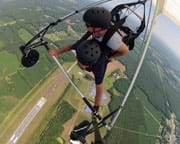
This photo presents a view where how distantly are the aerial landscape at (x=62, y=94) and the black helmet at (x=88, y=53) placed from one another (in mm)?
22623

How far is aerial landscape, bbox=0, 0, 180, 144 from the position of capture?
37094 millimetres

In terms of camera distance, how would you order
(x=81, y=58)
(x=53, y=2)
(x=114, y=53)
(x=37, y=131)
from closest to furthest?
(x=81, y=58) → (x=114, y=53) → (x=37, y=131) → (x=53, y=2)

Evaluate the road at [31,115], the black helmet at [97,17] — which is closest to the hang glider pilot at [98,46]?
the black helmet at [97,17]

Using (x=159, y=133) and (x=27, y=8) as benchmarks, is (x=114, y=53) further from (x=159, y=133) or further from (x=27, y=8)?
(x=27, y=8)

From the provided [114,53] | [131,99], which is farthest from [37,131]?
[114,53]

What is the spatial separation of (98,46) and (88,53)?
0.34 meters

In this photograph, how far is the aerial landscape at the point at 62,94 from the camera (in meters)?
37.1

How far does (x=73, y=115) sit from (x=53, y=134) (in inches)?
99.1

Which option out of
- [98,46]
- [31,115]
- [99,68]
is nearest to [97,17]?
[98,46]

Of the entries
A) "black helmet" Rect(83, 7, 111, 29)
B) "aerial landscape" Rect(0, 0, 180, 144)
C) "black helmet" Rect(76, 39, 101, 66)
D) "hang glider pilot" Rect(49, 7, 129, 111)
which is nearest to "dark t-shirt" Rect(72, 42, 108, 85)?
"hang glider pilot" Rect(49, 7, 129, 111)

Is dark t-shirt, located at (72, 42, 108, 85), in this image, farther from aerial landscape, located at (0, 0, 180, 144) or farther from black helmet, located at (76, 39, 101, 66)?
aerial landscape, located at (0, 0, 180, 144)

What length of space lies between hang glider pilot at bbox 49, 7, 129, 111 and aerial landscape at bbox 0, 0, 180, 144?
71.7ft

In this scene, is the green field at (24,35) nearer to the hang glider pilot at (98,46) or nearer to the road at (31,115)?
the road at (31,115)

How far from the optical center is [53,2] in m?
62.8
